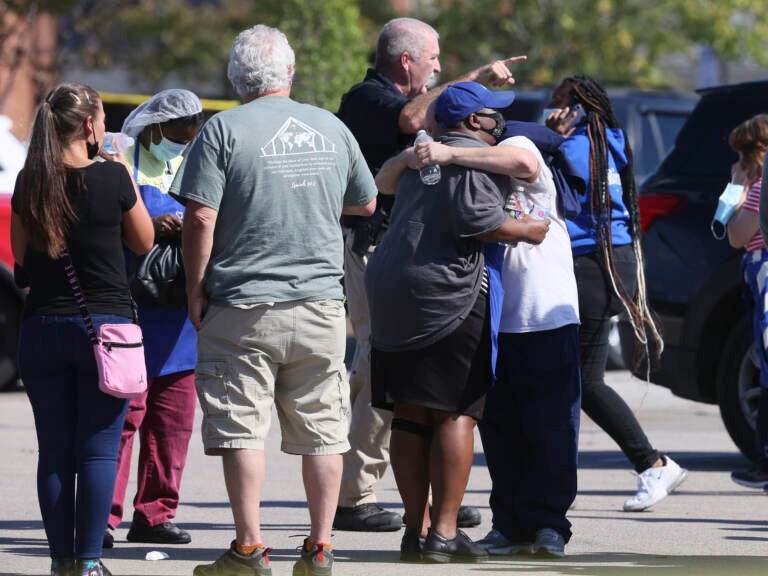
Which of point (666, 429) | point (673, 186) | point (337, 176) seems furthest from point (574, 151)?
point (666, 429)

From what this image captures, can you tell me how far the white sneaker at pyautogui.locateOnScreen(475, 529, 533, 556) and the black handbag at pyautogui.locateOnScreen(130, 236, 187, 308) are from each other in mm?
1447

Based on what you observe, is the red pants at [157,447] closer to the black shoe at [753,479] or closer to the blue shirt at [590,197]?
the blue shirt at [590,197]

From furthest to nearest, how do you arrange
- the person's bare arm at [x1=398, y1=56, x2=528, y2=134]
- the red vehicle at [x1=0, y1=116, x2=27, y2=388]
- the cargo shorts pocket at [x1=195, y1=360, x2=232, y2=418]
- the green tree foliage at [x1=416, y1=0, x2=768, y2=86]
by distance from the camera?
the green tree foliage at [x1=416, y1=0, x2=768, y2=86], the red vehicle at [x1=0, y1=116, x2=27, y2=388], the person's bare arm at [x1=398, y1=56, x2=528, y2=134], the cargo shorts pocket at [x1=195, y1=360, x2=232, y2=418]

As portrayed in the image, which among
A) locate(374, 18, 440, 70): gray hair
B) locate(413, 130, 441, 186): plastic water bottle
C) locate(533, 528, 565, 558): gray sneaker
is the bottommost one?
locate(533, 528, 565, 558): gray sneaker

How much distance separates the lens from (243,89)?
18.0 ft

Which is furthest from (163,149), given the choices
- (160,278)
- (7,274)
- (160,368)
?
(7,274)

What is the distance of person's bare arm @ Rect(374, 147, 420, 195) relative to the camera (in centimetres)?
576

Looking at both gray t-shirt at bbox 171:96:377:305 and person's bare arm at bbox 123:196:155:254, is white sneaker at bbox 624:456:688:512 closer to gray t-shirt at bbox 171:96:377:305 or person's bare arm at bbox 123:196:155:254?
gray t-shirt at bbox 171:96:377:305

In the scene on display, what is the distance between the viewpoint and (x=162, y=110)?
A: 6.36 m

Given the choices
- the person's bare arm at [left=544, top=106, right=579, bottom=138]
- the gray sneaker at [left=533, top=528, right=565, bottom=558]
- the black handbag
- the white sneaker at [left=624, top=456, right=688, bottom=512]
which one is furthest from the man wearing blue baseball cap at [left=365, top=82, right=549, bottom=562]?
the white sneaker at [left=624, top=456, right=688, bottom=512]

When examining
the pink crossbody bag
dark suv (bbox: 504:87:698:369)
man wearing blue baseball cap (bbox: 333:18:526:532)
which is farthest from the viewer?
dark suv (bbox: 504:87:698:369)

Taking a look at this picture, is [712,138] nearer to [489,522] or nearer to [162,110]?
[489,522]

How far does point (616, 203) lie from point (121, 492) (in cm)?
236

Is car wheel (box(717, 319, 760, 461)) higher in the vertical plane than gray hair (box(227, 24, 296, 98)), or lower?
lower
